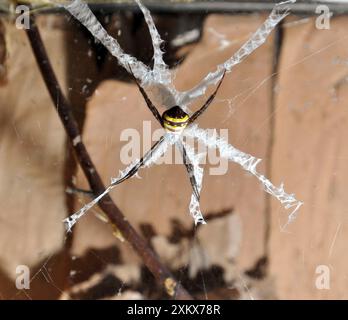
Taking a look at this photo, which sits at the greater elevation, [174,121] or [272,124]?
[272,124]

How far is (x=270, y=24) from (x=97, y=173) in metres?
0.58

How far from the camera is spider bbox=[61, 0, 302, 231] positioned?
128cm

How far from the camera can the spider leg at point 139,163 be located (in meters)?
1.32

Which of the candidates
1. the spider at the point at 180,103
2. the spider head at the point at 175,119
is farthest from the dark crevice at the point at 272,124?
the spider head at the point at 175,119

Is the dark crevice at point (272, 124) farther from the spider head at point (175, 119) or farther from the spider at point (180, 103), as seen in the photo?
the spider head at point (175, 119)

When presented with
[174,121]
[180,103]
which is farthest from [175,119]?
[180,103]

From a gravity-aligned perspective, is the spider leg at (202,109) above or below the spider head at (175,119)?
above

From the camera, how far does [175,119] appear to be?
3.87ft

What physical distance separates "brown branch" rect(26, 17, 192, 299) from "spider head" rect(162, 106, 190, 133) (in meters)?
0.27

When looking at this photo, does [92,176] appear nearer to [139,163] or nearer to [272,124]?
[139,163]

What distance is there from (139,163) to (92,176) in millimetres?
129

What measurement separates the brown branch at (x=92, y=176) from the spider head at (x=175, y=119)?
271 millimetres

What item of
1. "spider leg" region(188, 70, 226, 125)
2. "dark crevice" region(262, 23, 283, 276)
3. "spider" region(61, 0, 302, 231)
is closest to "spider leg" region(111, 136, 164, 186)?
"spider" region(61, 0, 302, 231)
